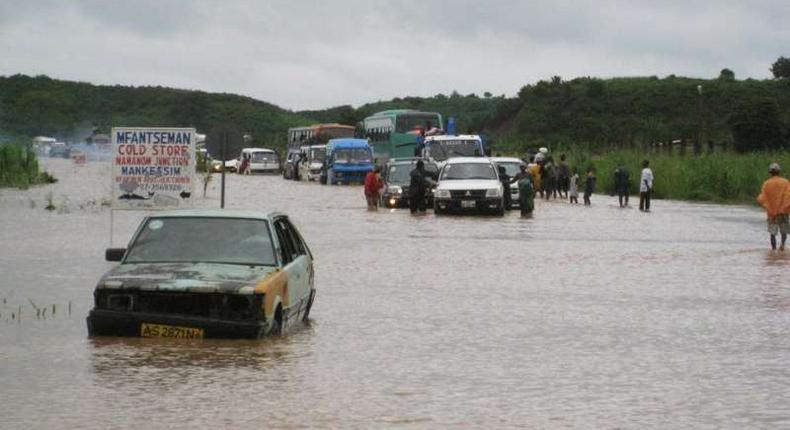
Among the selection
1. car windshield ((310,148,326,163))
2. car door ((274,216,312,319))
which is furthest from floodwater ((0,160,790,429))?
car windshield ((310,148,326,163))

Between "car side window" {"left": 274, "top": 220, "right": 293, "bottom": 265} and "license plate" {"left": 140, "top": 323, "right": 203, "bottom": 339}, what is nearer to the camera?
"license plate" {"left": 140, "top": 323, "right": 203, "bottom": 339}

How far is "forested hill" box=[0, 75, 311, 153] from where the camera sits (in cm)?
15738

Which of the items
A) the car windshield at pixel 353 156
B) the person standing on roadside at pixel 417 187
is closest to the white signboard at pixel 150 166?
the person standing on roadside at pixel 417 187

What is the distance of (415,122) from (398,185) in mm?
27676

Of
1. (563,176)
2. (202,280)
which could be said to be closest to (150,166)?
(202,280)

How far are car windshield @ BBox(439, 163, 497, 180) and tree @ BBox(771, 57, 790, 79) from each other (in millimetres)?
109540

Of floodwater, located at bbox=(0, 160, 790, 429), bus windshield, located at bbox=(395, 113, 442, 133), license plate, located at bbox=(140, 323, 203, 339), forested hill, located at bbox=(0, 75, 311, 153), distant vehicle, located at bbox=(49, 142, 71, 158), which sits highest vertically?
forested hill, located at bbox=(0, 75, 311, 153)

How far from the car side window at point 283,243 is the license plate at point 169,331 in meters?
1.34

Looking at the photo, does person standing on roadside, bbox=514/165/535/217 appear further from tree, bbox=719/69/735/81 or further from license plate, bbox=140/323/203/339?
tree, bbox=719/69/735/81

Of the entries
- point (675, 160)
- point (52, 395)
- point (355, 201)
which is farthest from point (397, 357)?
point (675, 160)

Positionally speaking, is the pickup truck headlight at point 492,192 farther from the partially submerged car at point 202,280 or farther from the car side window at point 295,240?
the partially submerged car at point 202,280

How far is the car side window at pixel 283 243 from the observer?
14.4m

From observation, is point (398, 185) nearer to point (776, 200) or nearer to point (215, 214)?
point (776, 200)

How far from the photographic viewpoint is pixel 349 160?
69.9 m
